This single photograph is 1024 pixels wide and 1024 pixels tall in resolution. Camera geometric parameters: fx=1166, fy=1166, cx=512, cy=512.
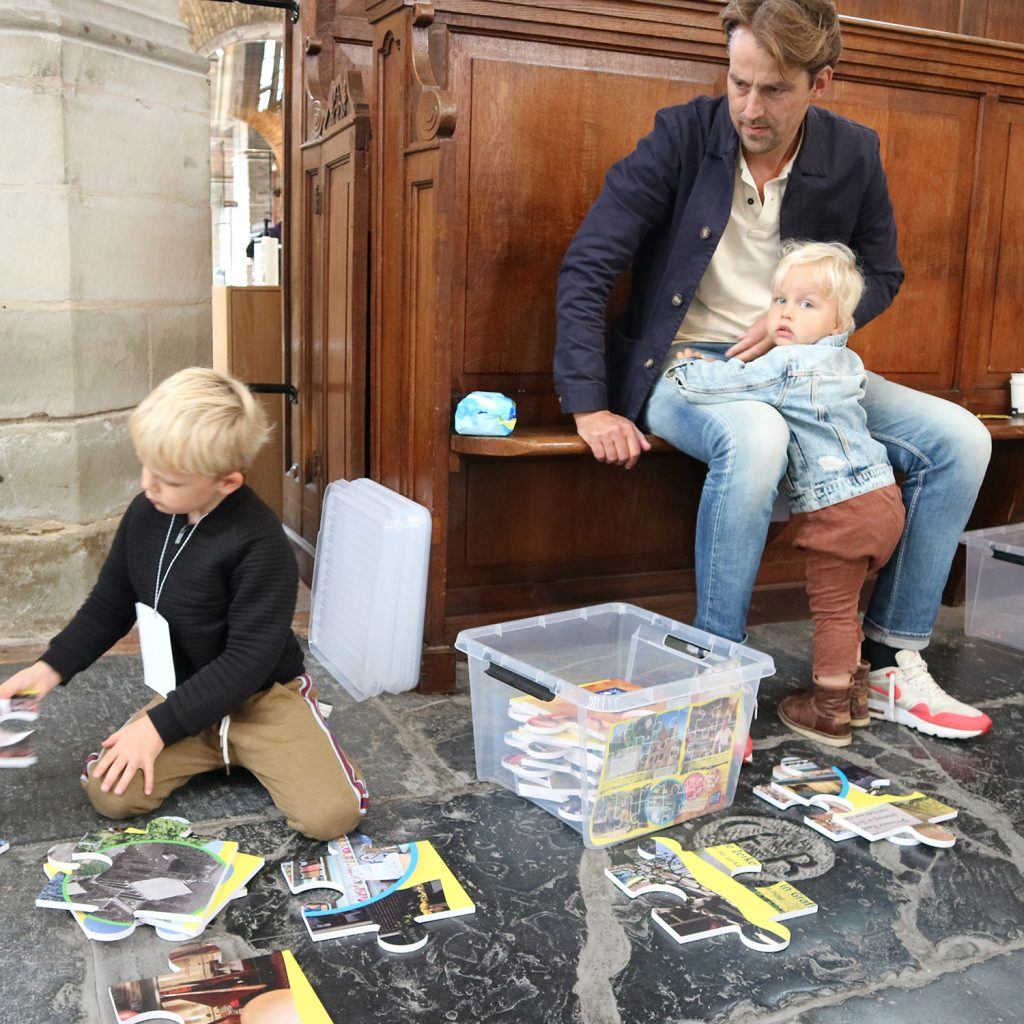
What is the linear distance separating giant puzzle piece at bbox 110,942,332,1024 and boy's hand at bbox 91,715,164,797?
0.37 m

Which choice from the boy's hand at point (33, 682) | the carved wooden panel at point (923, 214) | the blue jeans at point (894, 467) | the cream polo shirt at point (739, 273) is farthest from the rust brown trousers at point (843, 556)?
the boy's hand at point (33, 682)

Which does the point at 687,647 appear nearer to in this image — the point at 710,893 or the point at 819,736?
A: the point at 819,736

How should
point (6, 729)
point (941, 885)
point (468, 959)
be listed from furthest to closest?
point (6, 729), point (941, 885), point (468, 959)

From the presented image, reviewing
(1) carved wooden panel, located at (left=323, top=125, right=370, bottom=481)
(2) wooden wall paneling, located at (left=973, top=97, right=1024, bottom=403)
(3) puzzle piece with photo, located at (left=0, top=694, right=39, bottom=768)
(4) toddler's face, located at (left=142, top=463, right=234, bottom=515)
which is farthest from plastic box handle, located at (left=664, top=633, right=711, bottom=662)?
(2) wooden wall paneling, located at (left=973, top=97, right=1024, bottom=403)

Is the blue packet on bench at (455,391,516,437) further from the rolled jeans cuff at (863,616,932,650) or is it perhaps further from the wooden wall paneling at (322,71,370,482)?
the rolled jeans cuff at (863,616,932,650)

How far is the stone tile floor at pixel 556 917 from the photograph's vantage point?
1.52m

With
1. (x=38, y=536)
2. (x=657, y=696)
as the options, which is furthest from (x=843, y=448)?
(x=38, y=536)

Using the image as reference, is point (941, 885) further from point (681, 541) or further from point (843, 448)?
point (681, 541)

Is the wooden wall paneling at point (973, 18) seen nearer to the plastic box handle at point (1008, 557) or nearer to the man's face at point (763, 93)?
the man's face at point (763, 93)

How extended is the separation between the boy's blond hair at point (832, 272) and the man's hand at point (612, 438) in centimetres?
43

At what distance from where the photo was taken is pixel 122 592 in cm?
205

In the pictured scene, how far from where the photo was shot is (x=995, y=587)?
298cm

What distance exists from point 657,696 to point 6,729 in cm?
131

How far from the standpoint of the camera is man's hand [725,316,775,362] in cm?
252
